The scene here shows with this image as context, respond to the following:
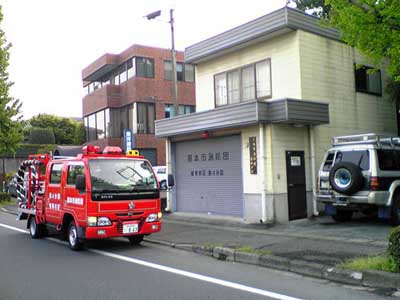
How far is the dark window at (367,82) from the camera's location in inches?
647

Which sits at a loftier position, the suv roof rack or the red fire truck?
the suv roof rack

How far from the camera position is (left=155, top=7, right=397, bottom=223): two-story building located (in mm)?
13438

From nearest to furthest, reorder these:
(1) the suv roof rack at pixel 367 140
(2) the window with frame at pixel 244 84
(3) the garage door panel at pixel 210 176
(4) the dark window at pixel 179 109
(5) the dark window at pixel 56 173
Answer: (5) the dark window at pixel 56 173 → (1) the suv roof rack at pixel 367 140 → (3) the garage door panel at pixel 210 176 → (2) the window with frame at pixel 244 84 → (4) the dark window at pixel 179 109

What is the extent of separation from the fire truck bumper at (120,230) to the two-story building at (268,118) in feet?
13.9

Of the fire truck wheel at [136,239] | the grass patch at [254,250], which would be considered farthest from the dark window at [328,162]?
the fire truck wheel at [136,239]

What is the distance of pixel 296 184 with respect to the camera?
45.9 feet

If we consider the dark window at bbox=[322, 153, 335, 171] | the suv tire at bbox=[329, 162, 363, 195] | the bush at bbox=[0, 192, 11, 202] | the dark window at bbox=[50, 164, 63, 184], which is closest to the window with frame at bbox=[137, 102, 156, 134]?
the bush at bbox=[0, 192, 11, 202]

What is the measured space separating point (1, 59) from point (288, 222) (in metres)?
21.9

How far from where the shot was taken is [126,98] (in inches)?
1144

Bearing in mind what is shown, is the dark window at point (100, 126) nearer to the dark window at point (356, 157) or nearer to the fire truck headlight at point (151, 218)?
the dark window at point (356, 157)

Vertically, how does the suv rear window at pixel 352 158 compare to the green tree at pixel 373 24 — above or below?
below

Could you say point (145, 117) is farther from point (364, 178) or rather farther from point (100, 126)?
point (364, 178)

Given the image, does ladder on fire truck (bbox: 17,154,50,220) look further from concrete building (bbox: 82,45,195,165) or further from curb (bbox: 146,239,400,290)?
concrete building (bbox: 82,45,195,165)

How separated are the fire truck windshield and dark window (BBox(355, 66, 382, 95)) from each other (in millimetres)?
9480
